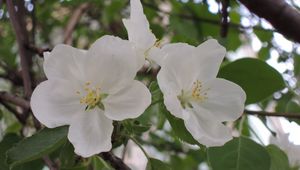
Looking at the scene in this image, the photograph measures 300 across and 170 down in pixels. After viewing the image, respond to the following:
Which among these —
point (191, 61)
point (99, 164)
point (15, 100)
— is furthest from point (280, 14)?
point (15, 100)

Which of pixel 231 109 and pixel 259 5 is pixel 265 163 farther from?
pixel 259 5

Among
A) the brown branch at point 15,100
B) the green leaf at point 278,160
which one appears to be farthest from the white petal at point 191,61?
the brown branch at point 15,100

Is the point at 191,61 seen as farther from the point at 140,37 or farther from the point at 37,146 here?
the point at 37,146

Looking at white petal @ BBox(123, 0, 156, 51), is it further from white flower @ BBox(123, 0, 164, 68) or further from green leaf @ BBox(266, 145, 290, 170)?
green leaf @ BBox(266, 145, 290, 170)

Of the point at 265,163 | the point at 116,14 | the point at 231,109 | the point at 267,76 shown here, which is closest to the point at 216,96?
the point at 231,109

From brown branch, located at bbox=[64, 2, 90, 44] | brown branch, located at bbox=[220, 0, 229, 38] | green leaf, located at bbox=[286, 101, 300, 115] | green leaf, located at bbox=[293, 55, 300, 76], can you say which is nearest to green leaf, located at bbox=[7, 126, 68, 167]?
brown branch, located at bbox=[220, 0, 229, 38]
